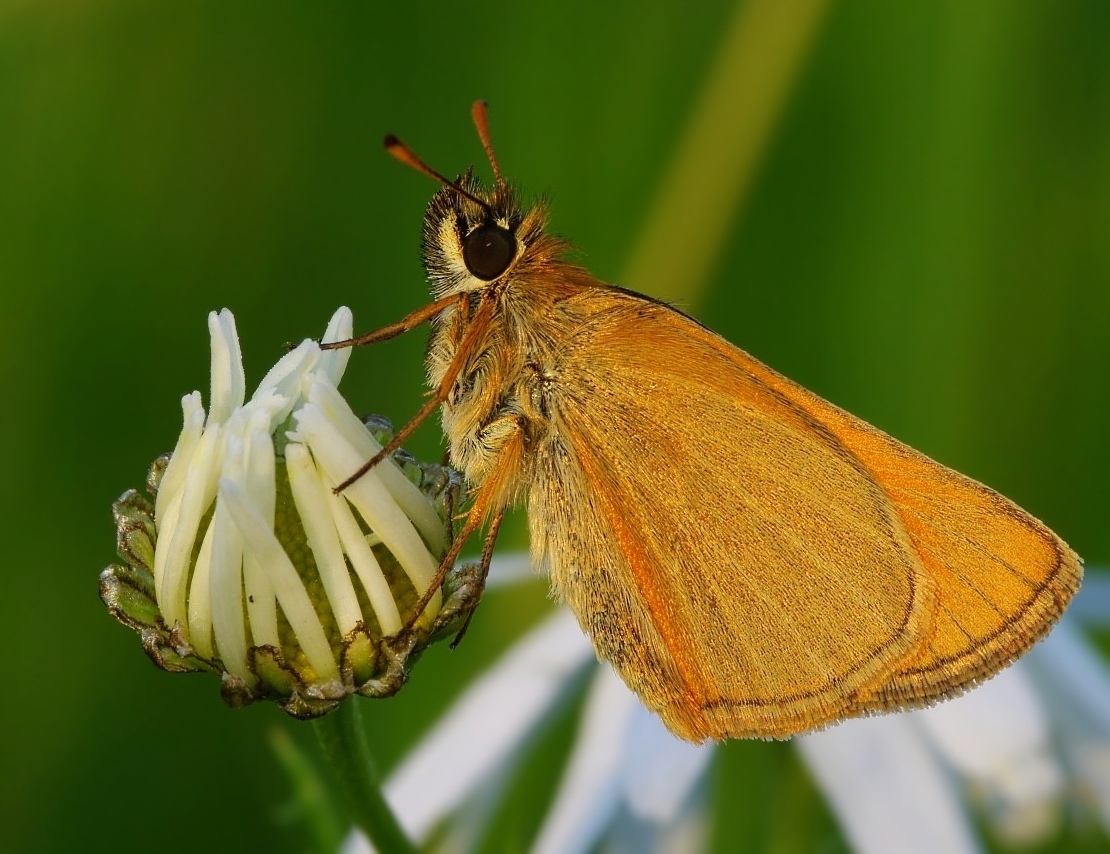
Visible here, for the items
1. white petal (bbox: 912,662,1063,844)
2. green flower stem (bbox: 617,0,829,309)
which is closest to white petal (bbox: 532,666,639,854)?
white petal (bbox: 912,662,1063,844)

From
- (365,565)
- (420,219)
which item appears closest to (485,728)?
(365,565)

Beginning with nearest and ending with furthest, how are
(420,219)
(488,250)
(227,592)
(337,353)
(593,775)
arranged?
(227,592) → (337,353) → (488,250) → (593,775) → (420,219)

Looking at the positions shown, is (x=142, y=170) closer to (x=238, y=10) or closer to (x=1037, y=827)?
(x=238, y=10)

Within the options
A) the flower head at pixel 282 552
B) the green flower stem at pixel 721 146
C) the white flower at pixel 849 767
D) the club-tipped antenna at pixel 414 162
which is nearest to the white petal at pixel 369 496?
the flower head at pixel 282 552

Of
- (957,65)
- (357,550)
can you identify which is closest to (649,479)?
(357,550)

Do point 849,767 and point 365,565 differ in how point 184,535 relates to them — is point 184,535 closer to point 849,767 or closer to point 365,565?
point 365,565

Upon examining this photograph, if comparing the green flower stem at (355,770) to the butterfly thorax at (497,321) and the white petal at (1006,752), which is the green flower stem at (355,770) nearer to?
the butterfly thorax at (497,321)
